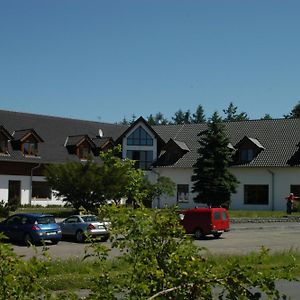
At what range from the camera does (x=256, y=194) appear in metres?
56.8

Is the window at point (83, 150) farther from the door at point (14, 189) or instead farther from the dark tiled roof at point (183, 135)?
the door at point (14, 189)

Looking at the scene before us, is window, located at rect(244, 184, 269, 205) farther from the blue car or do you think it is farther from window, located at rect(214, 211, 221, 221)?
the blue car

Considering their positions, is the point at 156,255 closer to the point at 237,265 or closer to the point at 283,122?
the point at 237,265

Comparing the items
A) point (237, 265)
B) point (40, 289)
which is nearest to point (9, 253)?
point (40, 289)

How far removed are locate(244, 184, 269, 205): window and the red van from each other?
23.5 m

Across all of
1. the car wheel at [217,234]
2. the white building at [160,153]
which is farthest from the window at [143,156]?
the car wheel at [217,234]

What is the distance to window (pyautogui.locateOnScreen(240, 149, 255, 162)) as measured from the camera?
57.7m

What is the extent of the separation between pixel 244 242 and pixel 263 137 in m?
32.7

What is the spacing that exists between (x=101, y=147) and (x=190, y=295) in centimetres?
5506

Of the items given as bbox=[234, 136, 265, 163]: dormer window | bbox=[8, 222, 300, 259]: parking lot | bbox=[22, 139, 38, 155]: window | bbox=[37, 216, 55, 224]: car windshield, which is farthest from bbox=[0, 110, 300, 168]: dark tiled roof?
bbox=[37, 216, 55, 224]: car windshield

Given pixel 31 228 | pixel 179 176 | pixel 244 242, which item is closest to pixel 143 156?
pixel 179 176

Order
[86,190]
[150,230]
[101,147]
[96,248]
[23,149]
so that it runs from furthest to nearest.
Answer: [101,147] → [23,149] → [86,190] → [96,248] → [150,230]

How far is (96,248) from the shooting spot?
4.80 m

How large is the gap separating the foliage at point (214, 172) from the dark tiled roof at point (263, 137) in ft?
17.6
